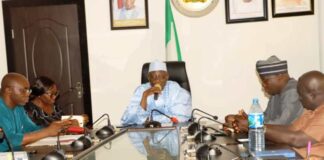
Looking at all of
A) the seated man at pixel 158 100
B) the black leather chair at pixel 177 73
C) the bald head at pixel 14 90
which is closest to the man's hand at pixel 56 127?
the bald head at pixel 14 90

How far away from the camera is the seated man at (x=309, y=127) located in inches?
86.7

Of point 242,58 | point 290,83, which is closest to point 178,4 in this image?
point 242,58

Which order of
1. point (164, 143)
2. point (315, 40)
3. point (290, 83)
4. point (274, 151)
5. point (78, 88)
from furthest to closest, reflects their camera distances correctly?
point (78, 88)
point (315, 40)
point (290, 83)
point (164, 143)
point (274, 151)

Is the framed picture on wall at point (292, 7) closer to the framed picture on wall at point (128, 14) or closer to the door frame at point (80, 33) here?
the framed picture on wall at point (128, 14)

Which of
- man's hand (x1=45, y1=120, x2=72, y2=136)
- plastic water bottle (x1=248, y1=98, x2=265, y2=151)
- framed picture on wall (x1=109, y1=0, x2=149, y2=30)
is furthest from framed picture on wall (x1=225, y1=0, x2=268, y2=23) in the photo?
plastic water bottle (x1=248, y1=98, x2=265, y2=151)

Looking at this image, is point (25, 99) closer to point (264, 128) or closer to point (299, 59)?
point (264, 128)

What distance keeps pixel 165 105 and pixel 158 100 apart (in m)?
0.07

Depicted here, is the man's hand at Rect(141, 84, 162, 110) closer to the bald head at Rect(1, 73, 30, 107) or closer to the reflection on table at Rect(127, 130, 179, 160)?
the reflection on table at Rect(127, 130, 179, 160)

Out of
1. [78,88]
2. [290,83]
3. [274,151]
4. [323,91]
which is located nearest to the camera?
[274,151]

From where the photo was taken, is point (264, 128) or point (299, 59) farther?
point (299, 59)

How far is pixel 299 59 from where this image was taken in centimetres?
478

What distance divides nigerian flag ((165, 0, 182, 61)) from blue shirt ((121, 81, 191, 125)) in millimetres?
860

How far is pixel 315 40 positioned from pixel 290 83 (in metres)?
1.85

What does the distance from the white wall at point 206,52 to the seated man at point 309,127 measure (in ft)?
7.98
